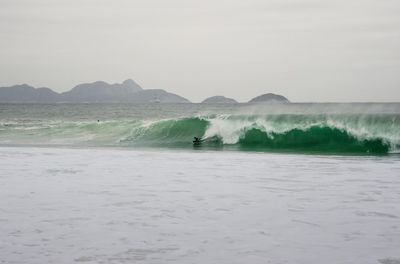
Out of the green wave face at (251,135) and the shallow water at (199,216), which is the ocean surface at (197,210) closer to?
the shallow water at (199,216)

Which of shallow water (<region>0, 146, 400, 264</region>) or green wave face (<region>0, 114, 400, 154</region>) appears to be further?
green wave face (<region>0, 114, 400, 154</region>)

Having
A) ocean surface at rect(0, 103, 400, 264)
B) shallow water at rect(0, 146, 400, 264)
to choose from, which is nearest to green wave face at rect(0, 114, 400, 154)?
ocean surface at rect(0, 103, 400, 264)

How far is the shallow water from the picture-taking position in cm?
445

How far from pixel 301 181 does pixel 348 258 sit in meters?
4.73

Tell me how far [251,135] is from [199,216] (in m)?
16.9

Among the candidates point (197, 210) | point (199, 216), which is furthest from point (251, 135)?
point (199, 216)

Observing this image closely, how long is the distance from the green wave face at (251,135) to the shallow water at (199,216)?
32.2 ft

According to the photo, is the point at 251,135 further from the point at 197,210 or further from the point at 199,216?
the point at 199,216

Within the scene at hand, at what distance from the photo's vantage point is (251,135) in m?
22.6

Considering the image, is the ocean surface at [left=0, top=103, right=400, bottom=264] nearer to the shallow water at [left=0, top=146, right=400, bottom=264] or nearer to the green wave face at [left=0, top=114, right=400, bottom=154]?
the shallow water at [left=0, top=146, right=400, bottom=264]

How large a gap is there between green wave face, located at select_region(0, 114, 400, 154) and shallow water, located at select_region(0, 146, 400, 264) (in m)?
9.82

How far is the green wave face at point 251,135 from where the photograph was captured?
2052 cm

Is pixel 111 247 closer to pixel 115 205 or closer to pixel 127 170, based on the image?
pixel 115 205

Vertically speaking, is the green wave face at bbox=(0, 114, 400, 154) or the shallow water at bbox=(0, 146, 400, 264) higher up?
the green wave face at bbox=(0, 114, 400, 154)
